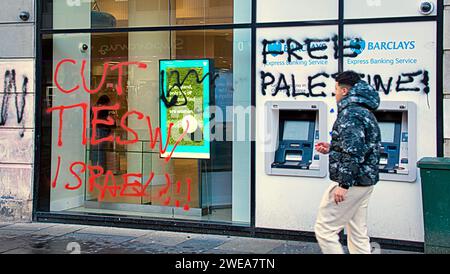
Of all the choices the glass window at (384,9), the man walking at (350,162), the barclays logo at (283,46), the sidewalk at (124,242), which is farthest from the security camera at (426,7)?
the sidewalk at (124,242)

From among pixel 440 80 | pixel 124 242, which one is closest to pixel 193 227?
pixel 124 242

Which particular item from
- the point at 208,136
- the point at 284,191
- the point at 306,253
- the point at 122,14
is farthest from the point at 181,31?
the point at 306,253

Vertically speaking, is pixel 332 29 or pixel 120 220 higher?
pixel 332 29

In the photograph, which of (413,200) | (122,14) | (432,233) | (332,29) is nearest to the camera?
(432,233)

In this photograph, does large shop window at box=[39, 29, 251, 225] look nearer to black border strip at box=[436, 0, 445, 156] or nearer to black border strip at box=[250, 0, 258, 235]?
black border strip at box=[250, 0, 258, 235]

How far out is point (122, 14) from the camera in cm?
852

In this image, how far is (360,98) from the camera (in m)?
5.27

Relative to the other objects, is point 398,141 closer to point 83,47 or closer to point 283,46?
point 283,46

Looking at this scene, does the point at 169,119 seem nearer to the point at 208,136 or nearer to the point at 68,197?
the point at 208,136

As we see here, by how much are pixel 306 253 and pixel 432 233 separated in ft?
4.70

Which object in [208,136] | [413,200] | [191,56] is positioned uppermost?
[191,56]

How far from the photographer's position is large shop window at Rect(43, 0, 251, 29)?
318 inches

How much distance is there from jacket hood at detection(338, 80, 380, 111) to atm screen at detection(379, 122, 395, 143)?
1656 mm
